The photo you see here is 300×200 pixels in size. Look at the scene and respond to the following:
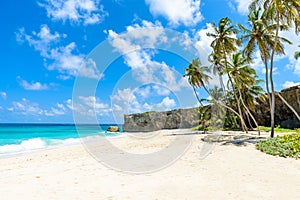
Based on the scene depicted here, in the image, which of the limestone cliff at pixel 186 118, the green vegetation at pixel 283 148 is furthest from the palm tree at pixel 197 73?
the green vegetation at pixel 283 148

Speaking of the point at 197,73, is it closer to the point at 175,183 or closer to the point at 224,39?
the point at 224,39

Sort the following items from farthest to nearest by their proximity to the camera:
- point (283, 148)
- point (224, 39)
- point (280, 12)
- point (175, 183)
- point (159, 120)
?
point (159, 120)
point (224, 39)
point (280, 12)
point (283, 148)
point (175, 183)

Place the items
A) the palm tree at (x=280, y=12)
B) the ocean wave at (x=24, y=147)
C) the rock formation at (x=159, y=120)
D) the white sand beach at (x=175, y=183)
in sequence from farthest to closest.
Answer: the rock formation at (x=159, y=120)
the ocean wave at (x=24, y=147)
the palm tree at (x=280, y=12)
the white sand beach at (x=175, y=183)

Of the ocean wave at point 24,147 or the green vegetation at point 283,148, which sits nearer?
the green vegetation at point 283,148

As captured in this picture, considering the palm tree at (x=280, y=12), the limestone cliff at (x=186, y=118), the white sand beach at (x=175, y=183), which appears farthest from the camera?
the limestone cliff at (x=186, y=118)

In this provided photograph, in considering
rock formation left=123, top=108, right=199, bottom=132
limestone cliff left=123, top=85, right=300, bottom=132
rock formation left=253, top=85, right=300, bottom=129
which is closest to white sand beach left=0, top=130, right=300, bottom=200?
rock formation left=253, top=85, right=300, bottom=129

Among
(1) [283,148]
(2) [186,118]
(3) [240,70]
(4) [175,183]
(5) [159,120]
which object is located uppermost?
(3) [240,70]

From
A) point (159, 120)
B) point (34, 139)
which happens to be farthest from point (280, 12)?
→ point (159, 120)

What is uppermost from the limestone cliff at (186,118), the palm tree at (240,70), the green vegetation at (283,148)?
the palm tree at (240,70)

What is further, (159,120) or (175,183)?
(159,120)

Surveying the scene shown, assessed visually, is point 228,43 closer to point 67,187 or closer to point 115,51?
point 115,51

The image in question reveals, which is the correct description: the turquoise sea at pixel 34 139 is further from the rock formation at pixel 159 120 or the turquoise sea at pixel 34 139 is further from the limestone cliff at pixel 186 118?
the limestone cliff at pixel 186 118

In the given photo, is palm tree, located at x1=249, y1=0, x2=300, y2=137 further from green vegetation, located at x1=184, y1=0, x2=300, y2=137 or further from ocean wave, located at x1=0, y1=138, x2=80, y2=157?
ocean wave, located at x1=0, y1=138, x2=80, y2=157

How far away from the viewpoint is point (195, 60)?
2920cm
